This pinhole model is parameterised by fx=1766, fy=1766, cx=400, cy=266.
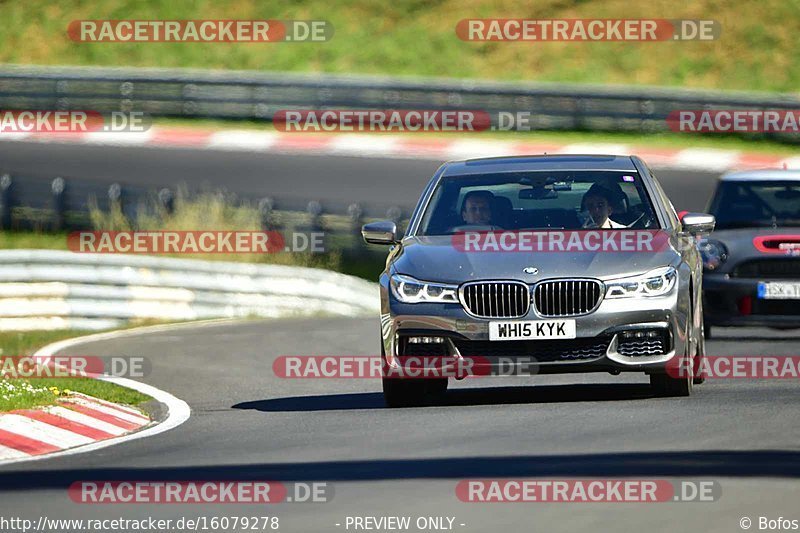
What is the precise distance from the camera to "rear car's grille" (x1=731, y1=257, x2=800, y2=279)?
15.2 m

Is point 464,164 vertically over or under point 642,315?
over

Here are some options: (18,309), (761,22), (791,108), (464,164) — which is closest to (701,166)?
(791,108)

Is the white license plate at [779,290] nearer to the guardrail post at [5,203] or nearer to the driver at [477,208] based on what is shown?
the driver at [477,208]

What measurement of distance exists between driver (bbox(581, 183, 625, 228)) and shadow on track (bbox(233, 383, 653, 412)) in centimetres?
109

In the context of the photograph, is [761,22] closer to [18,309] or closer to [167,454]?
[18,309]

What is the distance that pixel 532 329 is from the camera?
1038 centimetres

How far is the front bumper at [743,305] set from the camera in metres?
15.3

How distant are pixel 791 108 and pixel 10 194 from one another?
13.4 meters

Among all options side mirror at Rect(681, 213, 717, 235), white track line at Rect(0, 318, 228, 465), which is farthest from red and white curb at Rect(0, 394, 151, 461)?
side mirror at Rect(681, 213, 717, 235)

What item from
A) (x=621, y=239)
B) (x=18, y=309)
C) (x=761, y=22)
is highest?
(x=761, y=22)

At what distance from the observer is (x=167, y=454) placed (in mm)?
9008

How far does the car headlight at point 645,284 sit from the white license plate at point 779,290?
4823 mm

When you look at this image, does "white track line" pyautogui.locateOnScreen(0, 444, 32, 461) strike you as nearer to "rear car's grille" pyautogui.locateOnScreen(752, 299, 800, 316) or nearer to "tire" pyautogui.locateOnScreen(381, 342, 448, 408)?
"tire" pyautogui.locateOnScreen(381, 342, 448, 408)

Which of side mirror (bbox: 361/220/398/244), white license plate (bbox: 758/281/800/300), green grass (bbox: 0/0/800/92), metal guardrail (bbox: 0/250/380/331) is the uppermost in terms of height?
green grass (bbox: 0/0/800/92)
